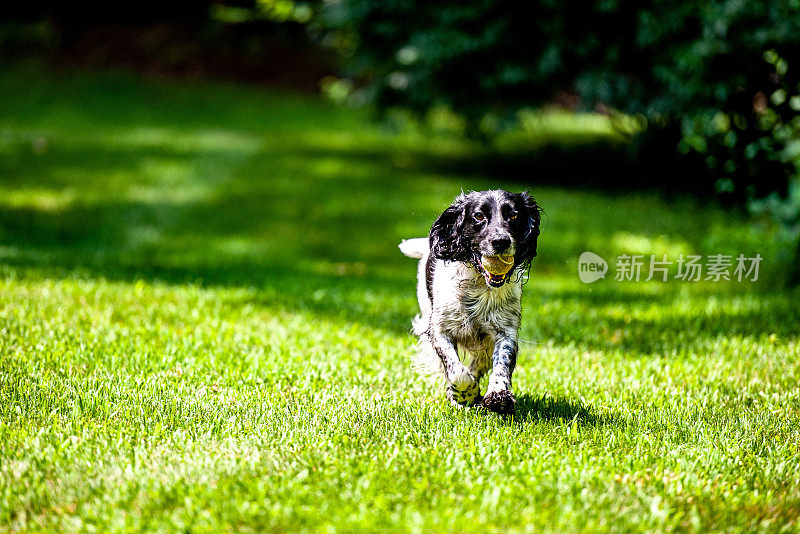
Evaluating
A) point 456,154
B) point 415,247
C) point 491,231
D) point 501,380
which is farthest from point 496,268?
point 456,154

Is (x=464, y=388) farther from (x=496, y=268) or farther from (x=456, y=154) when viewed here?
(x=456, y=154)

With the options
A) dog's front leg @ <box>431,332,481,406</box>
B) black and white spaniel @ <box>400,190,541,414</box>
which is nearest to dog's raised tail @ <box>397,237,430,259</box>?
black and white spaniel @ <box>400,190,541,414</box>

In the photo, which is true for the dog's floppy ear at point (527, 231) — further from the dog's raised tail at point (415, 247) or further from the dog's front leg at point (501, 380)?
the dog's raised tail at point (415, 247)

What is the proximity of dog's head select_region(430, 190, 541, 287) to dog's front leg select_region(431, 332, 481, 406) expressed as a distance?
41cm

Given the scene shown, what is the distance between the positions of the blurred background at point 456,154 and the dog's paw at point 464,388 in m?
4.20

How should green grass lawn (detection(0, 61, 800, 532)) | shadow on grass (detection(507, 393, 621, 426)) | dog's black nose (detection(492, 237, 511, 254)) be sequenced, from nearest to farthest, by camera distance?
green grass lawn (detection(0, 61, 800, 532)) → dog's black nose (detection(492, 237, 511, 254)) → shadow on grass (detection(507, 393, 621, 426))

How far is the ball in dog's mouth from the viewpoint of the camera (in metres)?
3.71

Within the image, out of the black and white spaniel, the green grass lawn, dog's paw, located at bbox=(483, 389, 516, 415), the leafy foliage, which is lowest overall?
the green grass lawn

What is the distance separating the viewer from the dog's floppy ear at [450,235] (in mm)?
3839

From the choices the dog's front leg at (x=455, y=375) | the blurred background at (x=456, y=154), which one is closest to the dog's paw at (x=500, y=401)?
the dog's front leg at (x=455, y=375)

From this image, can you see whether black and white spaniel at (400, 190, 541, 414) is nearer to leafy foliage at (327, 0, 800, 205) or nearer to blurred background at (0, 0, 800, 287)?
blurred background at (0, 0, 800, 287)

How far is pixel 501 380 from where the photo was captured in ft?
12.4

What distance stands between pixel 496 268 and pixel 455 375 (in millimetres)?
544

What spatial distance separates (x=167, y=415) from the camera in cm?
382
